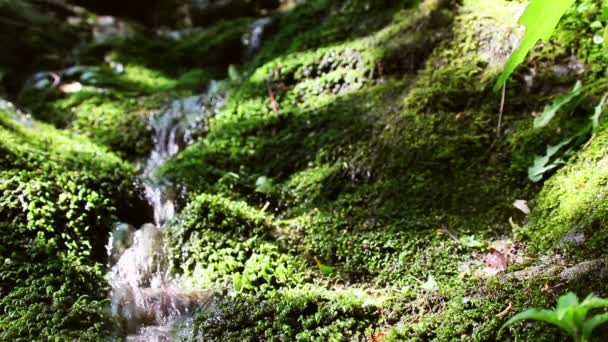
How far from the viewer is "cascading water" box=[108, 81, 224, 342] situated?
9.45 feet

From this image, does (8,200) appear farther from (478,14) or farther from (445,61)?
(478,14)

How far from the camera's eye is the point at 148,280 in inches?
130

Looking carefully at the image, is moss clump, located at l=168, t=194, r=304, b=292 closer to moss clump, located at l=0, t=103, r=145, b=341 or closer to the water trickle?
moss clump, located at l=0, t=103, r=145, b=341

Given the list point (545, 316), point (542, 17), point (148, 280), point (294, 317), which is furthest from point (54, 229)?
point (542, 17)

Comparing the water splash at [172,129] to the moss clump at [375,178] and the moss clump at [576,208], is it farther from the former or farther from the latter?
the moss clump at [576,208]

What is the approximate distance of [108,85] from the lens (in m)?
6.11

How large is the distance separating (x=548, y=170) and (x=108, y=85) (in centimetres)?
520

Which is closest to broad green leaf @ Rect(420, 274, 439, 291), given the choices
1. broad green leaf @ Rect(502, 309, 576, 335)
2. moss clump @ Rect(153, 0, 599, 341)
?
moss clump @ Rect(153, 0, 599, 341)

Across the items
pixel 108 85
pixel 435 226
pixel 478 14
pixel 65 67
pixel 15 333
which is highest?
pixel 65 67

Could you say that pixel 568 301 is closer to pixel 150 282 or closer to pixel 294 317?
pixel 294 317

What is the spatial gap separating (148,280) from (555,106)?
3.04 m

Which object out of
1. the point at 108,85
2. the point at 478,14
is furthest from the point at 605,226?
the point at 108,85

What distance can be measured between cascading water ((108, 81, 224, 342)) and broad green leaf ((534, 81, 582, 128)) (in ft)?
8.30

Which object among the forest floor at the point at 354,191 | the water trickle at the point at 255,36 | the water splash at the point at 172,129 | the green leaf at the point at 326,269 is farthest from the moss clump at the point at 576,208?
the water trickle at the point at 255,36
